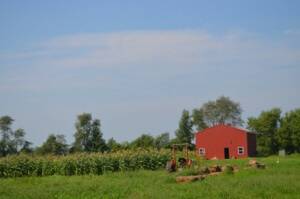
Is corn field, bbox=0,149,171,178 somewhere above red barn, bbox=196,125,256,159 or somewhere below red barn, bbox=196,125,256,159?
below

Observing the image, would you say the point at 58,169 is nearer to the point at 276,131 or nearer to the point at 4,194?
the point at 4,194

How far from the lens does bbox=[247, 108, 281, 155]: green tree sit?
84062 mm

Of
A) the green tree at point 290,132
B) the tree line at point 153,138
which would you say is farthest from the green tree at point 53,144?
the green tree at point 290,132

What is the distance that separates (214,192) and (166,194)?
63.8 inches

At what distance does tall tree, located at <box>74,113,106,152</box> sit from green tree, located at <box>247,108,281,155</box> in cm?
2538

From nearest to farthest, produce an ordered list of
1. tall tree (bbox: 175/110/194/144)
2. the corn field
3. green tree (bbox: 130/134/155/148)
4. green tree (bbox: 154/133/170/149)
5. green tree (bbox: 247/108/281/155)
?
the corn field < green tree (bbox: 130/134/155/148) < green tree (bbox: 154/133/170/149) < green tree (bbox: 247/108/281/155) < tall tree (bbox: 175/110/194/144)

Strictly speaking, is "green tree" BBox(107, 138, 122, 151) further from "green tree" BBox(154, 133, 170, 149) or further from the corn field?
the corn field

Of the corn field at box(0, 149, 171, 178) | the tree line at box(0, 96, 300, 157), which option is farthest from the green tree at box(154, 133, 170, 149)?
the corn field at box(0, 149, 171, 178)

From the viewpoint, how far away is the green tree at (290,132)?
80.1 meters

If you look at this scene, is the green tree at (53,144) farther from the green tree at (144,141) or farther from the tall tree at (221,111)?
the tall tree at (221,111)

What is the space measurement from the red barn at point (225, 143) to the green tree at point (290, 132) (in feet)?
40.2

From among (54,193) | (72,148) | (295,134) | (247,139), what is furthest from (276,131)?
(54,193)

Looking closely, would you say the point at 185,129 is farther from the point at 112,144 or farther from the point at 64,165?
the point at 64,165

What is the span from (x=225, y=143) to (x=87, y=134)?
20.0 metres
